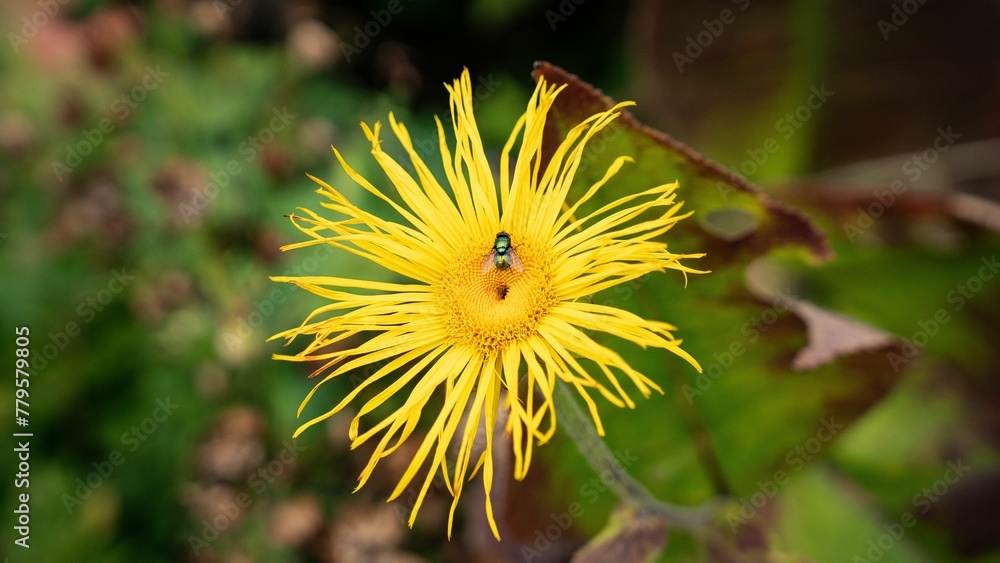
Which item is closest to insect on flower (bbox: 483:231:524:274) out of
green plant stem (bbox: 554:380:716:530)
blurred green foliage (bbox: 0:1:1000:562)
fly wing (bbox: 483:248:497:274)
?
fly wing (bbox: 483:248:497:274)

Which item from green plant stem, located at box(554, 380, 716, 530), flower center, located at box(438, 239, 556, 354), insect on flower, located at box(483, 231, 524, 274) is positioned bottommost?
green plant stem, located at box(554, 380, 716, 530)

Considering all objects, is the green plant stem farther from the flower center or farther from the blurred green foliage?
the blurred green foliage

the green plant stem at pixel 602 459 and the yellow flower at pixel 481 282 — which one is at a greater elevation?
the yellow flower at pixel 481 282

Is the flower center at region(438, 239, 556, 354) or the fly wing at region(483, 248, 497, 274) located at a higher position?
the fly wing at region(483, 248, 497, 274)

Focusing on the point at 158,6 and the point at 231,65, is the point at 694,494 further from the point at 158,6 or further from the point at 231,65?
the point at 158,6

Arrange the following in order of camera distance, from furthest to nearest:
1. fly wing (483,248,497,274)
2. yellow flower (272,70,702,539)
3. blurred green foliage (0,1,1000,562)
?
blurred green foliage (0,1,1000,562) < fly wing (483,248,497,274) < yellow flower (272,70,702,539)

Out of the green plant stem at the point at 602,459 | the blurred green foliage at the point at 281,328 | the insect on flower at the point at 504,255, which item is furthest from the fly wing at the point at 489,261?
the blurred green foliage at the point at 281,328

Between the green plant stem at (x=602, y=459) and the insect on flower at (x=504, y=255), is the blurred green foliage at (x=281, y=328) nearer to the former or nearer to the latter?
the green plant stem at (x=602, y=459)

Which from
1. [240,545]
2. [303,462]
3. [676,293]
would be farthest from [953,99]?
[240,545]

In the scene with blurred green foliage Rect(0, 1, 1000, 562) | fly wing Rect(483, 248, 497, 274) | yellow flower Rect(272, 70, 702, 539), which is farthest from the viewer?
blurred green foliage Rect(0, 1, 1000, 562)
